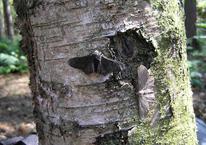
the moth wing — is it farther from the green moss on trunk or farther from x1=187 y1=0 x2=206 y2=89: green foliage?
x1=187 y1=0 x2=206 y2=89: green foliage

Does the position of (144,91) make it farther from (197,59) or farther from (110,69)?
(197,59)

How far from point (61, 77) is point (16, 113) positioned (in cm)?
479

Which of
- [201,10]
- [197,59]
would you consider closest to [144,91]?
[197,59]

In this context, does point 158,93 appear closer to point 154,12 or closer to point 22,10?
point 154,12

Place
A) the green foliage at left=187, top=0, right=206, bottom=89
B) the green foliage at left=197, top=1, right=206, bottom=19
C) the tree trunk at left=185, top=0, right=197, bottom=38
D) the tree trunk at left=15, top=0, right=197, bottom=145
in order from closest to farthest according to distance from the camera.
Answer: the tree trunk at left=15, top=0, right=197, bottom=145, the green foliage at left=187, top=0, right=206, bottom=89, the tree trunk at left=185, top=0, right=197, bottom=38, the green foliage at left=197, top=1, right=206, bottom=19

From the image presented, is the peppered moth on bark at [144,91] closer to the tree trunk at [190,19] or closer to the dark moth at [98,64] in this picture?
the dark moth at [98,64]

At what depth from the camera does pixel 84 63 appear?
2.84 feet

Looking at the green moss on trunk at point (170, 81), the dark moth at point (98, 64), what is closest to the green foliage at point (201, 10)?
the green moss on trunk at point (170, 81)

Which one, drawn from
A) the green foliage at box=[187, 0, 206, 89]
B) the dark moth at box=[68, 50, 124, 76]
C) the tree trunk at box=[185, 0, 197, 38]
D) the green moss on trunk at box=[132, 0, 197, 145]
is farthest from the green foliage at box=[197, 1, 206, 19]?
the dark moth at box=[68, 50, 124, 76]

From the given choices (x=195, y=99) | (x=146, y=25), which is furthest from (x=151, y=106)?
(x=195, y=99)

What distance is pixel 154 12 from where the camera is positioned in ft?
2.91

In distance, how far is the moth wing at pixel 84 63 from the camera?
86cm

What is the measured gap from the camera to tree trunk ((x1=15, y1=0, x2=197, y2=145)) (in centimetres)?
85

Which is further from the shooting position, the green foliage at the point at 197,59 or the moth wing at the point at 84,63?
the green foliage at the point at 197,59
